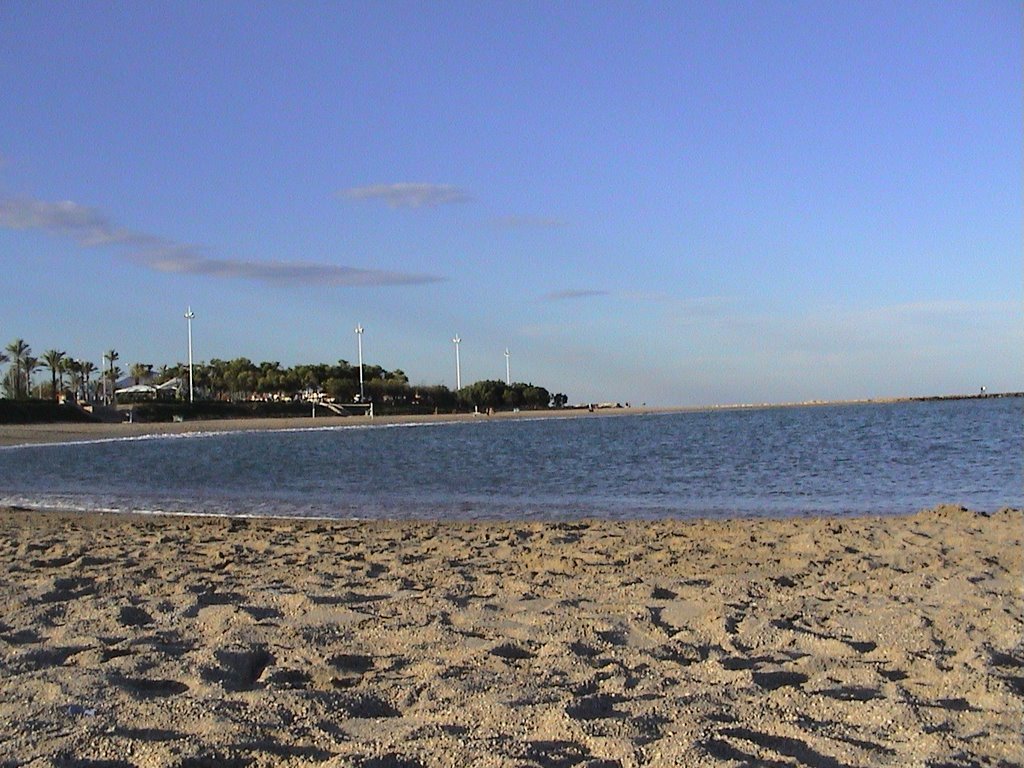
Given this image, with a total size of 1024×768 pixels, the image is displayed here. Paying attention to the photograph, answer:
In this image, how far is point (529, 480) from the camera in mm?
20938

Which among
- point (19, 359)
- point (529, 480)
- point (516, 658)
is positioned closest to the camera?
point (516, 658)

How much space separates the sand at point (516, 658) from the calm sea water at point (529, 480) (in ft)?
21.1

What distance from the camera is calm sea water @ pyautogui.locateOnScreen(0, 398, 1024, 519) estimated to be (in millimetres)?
15352

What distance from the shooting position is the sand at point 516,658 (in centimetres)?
352

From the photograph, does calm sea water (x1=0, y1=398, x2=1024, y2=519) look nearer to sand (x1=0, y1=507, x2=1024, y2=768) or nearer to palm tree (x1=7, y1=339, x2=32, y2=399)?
sand (x1=0, y1=507, x2=1024, y2=768)

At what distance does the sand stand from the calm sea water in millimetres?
6434

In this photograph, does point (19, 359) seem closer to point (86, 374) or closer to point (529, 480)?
point (86, 374)

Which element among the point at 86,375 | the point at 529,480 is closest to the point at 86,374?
the point at 86,375

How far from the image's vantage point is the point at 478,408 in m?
129

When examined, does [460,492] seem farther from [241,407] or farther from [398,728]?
[241,407]

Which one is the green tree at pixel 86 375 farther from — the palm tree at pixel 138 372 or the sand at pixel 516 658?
the sand at pixel 516 658

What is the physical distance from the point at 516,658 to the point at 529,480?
1614 cm

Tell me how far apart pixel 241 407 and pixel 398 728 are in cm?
8898

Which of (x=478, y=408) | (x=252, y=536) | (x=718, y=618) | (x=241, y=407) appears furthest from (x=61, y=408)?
(x=718, y=618)
